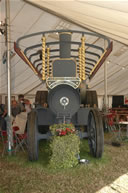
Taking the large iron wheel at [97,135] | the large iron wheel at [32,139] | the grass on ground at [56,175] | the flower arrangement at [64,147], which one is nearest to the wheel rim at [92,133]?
the large iron wheel at [97,135]

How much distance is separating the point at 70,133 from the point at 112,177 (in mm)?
964

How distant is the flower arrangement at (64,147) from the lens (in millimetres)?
3252

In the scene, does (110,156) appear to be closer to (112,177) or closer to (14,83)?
(112,177)

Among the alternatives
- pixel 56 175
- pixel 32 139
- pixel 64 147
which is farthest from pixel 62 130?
pixel 56 175

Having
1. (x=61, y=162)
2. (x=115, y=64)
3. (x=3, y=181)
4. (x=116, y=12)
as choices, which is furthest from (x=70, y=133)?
(x=115, y=64)

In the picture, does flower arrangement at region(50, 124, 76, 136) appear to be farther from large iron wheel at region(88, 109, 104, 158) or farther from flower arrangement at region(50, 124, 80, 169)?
large iron wheel at region(88, 109, 104, 158)

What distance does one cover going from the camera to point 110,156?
4.11 meters

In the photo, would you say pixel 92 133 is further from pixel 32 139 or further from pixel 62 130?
pixel 32 139

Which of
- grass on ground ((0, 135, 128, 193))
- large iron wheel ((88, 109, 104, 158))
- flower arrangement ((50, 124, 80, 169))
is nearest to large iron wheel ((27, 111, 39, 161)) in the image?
grass on ground ((0, 135, 128, 193))

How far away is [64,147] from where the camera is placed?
3258 mm

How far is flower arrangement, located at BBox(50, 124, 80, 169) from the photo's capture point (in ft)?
10.7

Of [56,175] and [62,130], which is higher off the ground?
[62,130]

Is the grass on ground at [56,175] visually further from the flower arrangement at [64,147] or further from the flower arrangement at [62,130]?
the flower arrangement at [62,130]

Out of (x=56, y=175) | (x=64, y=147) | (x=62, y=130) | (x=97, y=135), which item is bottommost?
(x=56, y=175)
